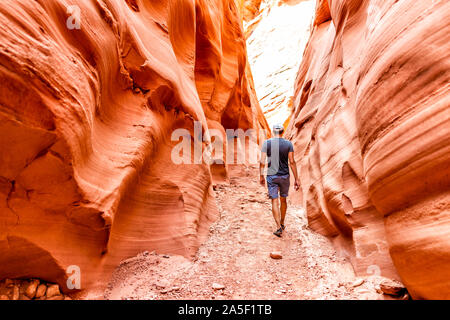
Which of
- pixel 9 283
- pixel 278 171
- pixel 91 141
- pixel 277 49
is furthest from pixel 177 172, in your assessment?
pixel 277 49

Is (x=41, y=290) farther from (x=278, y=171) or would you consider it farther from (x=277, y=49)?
→ (x=277, y=49)

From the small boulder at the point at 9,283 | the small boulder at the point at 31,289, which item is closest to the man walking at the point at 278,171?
the small boulder at the point at 31,289

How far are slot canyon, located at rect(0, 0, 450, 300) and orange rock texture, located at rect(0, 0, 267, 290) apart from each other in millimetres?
13

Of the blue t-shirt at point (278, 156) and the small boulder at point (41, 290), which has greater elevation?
the blue t-shirt at point (278, 156)

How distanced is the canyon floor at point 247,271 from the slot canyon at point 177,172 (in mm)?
21

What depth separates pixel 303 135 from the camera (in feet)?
21.8

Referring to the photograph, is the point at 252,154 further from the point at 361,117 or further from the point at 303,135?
the point at 361,117

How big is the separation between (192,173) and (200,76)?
3769 mm

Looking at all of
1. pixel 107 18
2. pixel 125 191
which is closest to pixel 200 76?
pixel 107 18

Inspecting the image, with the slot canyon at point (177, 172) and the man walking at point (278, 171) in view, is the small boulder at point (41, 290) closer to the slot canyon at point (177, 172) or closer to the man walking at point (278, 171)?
the slot canyon at point (177, 172)

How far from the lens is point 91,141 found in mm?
2375

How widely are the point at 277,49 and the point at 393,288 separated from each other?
21723 millimetres

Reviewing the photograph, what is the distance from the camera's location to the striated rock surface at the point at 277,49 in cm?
1809

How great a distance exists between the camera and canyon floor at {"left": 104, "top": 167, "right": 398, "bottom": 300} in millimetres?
2539
